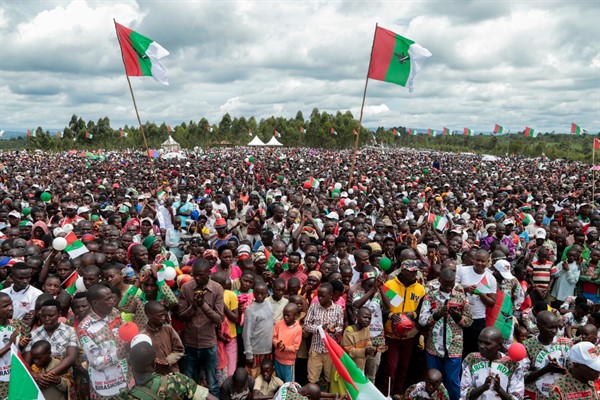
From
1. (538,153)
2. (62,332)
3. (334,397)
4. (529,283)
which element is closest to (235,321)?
(334,397)

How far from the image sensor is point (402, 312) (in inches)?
196

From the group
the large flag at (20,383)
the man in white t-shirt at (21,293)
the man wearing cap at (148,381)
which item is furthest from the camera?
the man in white t-shirt at (21,293)

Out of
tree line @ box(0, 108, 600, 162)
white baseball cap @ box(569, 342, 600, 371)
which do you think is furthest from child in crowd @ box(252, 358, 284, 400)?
tree line @ box(0, 108, 600, 162)

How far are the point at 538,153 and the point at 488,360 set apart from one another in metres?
69.1

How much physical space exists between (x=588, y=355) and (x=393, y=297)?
6.77ft

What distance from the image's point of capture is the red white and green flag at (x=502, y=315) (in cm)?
494

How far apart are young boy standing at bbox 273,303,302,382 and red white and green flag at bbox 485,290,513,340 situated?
7.06 feet

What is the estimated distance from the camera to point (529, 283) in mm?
6625

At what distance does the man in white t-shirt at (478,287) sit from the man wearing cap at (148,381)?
3220mm

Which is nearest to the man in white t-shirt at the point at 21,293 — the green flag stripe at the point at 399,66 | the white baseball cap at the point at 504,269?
the white baseball cap at the point at 504,269

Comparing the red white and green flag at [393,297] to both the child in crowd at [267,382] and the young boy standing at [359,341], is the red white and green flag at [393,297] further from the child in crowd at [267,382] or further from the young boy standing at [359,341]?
the child in crowd at [267,382]

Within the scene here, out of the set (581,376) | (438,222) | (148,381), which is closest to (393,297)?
(581,376)

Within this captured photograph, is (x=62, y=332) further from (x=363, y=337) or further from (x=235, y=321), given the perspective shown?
(x=363, y=337)

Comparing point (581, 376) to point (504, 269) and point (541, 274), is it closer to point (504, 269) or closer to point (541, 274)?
point (504, 269)
